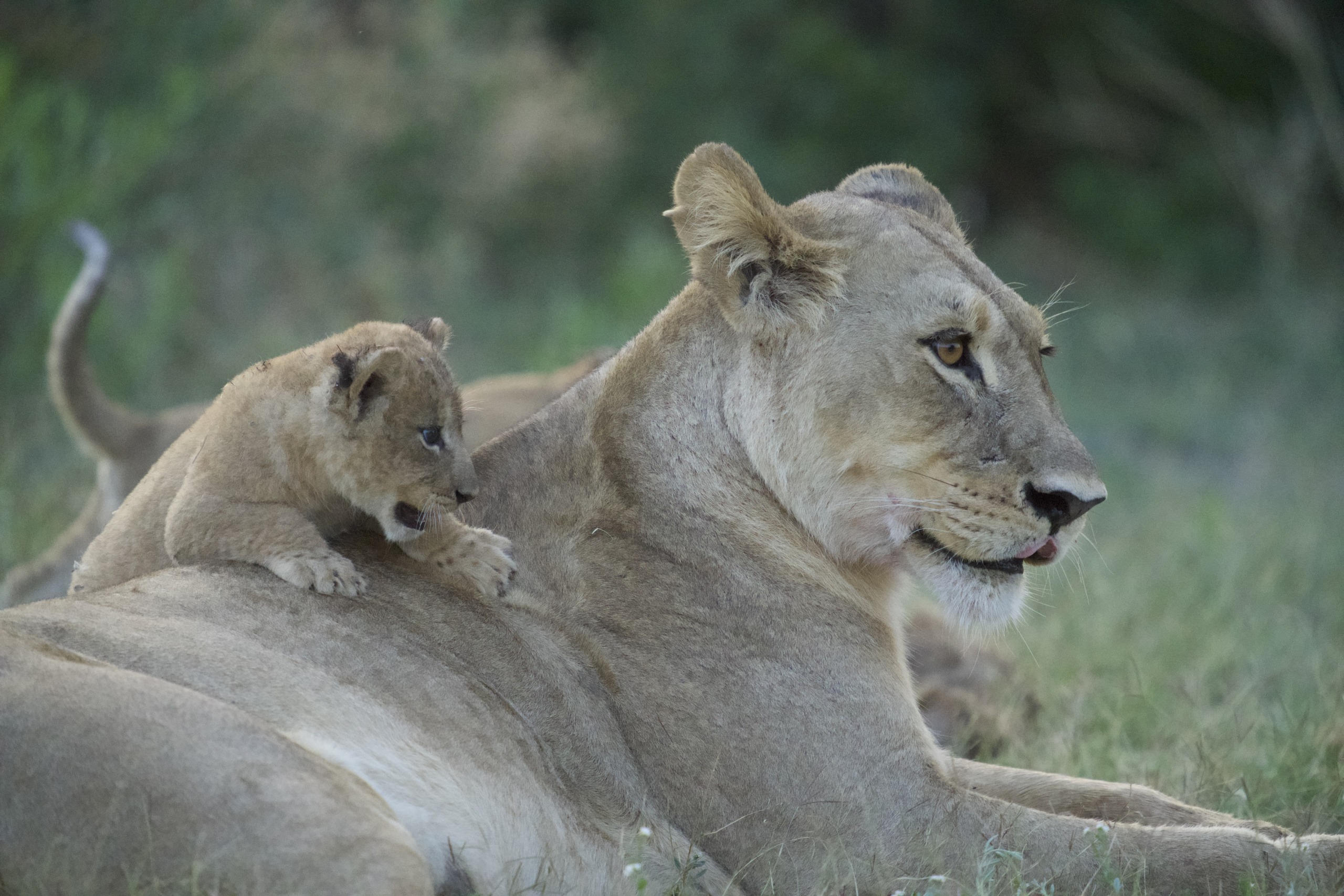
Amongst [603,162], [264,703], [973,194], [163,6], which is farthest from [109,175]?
[973,194]

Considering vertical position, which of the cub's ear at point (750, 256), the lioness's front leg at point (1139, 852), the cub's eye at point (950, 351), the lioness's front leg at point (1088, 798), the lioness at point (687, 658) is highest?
the cub's ear at point (750, 256)

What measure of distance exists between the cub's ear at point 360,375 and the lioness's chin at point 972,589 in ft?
4.04

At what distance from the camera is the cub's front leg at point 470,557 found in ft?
10.1

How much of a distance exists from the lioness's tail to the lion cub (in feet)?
7.26

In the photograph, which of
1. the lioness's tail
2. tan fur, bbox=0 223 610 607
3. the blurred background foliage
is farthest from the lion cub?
the lioness's tail

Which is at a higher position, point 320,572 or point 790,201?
point 320,572

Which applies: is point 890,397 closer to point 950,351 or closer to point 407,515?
point 950,351

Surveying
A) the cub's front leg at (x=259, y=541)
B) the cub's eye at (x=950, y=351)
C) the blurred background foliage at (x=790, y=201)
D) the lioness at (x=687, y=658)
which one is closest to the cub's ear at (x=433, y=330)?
the lioness at (x=687, y=658)

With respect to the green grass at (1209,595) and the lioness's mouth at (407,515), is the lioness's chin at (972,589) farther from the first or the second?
the lioness's mouth at (407,515)

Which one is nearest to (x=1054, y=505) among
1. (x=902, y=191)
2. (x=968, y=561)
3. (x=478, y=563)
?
(x=968, y=561)

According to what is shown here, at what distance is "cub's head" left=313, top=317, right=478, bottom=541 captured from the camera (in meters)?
→ 3.15

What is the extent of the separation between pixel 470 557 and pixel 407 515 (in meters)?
0.20

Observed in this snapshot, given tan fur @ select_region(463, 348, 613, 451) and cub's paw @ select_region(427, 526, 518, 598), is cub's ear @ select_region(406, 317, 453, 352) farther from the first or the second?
tan fur @ select_region(463, 348, 613, 451)

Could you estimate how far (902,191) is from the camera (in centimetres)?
372
